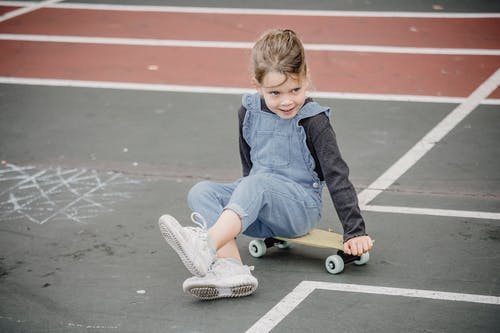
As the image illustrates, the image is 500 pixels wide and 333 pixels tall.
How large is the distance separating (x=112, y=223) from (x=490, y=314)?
278 centimetres

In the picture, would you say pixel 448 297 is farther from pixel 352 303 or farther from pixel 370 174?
pixel 370 174

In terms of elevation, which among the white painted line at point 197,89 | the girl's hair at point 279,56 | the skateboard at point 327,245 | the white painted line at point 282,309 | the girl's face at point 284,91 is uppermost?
the girl's hair at point 279,56

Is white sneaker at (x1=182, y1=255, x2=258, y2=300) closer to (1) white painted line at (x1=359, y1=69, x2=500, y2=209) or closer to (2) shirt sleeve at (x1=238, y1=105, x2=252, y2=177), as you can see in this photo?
(2) shirt sleeve at (x1=238, y1=105, x2=252, y2=177)

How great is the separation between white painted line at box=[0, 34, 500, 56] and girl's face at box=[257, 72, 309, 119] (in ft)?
17.5

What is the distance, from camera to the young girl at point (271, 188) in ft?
15.6

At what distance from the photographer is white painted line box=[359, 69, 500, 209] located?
21.7 ft

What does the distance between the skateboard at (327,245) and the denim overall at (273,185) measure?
0.07 m

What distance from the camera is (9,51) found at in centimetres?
1050

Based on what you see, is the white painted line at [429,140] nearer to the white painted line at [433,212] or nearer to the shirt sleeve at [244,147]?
the white painted line at [433,212]

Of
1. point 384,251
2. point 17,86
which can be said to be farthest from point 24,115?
point 384,251

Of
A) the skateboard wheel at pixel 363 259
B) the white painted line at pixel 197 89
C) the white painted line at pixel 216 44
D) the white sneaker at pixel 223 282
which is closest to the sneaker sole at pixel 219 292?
the white sneaker at pixel 223 282

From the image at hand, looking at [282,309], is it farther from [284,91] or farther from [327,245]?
[284,91]

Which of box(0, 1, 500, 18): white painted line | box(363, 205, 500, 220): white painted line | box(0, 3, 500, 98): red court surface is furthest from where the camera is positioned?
box(0, 1, 500, 18): white painted line

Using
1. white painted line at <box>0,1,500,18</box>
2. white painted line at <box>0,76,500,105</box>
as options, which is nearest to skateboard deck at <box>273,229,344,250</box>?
white painted line at <box>0,76,500,105</box>
